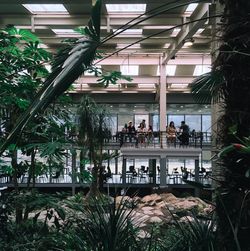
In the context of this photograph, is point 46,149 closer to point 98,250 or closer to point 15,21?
point 98,250

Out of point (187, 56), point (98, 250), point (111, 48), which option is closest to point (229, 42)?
point (98, 250)

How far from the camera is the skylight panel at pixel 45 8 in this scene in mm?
11109

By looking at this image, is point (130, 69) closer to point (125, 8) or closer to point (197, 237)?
point (125, 8)

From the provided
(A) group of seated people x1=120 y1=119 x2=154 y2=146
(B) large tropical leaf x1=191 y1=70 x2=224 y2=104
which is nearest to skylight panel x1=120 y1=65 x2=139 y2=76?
(A) group of seated people x1=120 y1=119 x2=154 y2=146

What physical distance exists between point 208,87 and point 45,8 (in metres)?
9.78

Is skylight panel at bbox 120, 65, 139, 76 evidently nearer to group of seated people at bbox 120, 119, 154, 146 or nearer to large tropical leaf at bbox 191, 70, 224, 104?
group of seated people at bbox 120, 119, 154, 146

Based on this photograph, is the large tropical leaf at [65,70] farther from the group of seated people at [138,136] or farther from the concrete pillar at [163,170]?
the group of seated people at [138,136]

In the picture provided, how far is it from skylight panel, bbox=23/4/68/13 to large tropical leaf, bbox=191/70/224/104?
9.03 m

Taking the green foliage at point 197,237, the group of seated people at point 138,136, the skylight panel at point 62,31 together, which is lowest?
the green foliage at point 197,237

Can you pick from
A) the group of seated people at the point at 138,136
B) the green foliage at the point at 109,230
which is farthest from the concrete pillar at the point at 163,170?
the green foliage at the point at 109,230

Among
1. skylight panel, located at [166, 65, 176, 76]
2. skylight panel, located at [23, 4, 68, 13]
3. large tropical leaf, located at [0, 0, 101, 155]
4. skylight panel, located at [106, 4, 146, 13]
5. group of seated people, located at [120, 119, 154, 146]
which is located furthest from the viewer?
skylight panel, located at [166, 65, 176, 76]

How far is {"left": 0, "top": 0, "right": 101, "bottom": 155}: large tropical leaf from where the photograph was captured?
1.27 m

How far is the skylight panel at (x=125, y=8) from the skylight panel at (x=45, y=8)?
4.45 ft

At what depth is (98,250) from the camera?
1.99 metres
